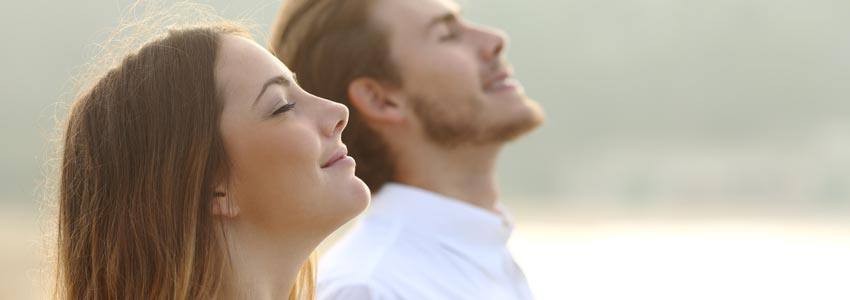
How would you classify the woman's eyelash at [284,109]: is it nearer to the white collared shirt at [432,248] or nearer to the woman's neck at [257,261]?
the woman's neck at [257,261]

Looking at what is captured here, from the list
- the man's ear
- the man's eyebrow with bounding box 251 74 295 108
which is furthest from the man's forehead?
the man's eyebrow with bounding box 251 74 295 108

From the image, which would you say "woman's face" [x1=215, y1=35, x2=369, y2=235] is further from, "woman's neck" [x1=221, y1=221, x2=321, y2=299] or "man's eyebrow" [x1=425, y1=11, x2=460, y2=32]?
"man's eyebrow" [x1=425, y1=11, x2=460, y2=32]

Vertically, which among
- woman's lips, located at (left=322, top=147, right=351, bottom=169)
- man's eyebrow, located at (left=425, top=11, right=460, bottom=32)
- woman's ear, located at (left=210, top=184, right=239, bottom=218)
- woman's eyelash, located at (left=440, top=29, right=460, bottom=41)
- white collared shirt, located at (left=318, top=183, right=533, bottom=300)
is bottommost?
white collared shirt, located at (left=318, top=183, right=533, bottom=300)

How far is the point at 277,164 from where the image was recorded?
130 cm

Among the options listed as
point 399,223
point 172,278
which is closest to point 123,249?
point 172,278

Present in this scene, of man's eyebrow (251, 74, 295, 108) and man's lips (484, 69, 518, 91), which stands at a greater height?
man's lips (484, 69, 518, 91)

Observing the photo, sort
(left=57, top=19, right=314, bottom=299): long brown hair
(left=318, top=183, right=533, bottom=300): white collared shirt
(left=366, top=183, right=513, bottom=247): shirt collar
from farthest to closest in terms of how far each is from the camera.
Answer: (left=366, top=183, right=513, bottom=247): shirt collar → (left=318, top=183, right=533, bottom=300): white collared shirt → (left=57, top=19, right=314, bottom=299): long brown hair

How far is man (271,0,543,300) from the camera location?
200cm

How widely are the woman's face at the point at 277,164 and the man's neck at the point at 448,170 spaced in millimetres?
692

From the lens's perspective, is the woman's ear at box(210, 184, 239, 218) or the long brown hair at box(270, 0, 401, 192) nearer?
the woman's ear at box(210, 184, 239, 218)

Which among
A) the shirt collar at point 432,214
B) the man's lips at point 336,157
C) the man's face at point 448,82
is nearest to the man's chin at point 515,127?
the man's face at point 448,82

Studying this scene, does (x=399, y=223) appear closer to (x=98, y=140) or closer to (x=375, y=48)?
(x=375, y=48)

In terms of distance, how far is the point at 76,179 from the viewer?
1.34 metres

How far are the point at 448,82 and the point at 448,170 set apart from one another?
0.47 feet
